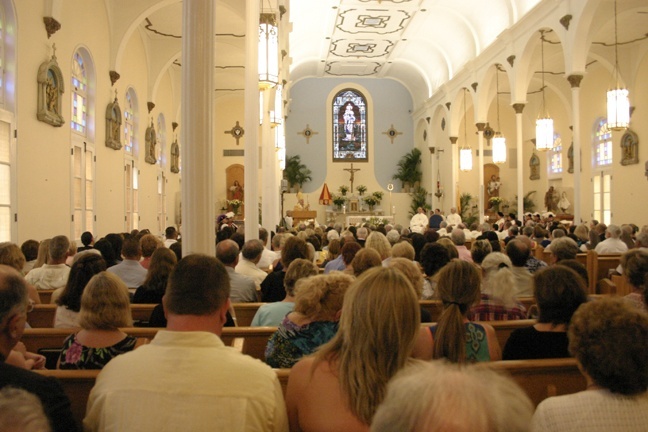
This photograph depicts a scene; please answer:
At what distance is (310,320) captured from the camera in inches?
108

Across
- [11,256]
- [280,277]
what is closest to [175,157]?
[11,256]

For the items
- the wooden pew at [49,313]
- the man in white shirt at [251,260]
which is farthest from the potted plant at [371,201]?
the wooden pew at [49,313]

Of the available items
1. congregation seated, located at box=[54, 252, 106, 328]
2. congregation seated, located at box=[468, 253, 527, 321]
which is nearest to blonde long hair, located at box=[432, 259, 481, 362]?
congregation seated, located at box=[468, 253, 527, 321]

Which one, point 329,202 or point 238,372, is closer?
point 238,372

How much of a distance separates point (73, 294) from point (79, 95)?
29.2ft

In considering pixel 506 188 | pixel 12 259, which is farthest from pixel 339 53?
pixel 12 259

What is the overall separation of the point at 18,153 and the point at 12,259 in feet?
14.9

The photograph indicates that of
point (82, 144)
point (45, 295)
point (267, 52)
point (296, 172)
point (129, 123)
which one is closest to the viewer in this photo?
point (45, 295)

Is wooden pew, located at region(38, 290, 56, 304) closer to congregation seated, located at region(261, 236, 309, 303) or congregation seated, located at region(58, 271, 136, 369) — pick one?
congregation seated, located at region(261, 236, 309, 303)

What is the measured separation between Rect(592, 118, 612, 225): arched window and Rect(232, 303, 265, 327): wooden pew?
51.1 feet

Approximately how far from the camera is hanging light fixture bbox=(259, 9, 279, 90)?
8.03 metres

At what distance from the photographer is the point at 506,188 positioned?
2462 centimetres

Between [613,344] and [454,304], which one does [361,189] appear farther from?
[613,344]

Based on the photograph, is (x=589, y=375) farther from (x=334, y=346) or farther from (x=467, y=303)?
(x=467, y=303)
